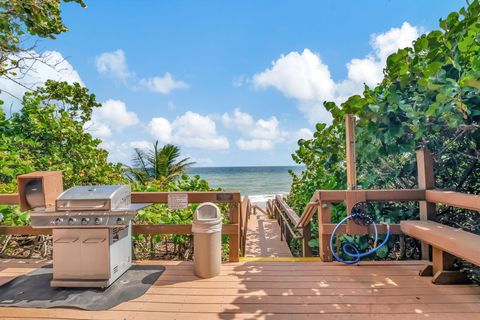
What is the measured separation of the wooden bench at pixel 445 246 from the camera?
1.95 metres

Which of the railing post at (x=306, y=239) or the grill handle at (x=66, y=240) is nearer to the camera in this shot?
the grill handle at (x=66, y=240)

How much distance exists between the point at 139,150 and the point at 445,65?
33.4 ft

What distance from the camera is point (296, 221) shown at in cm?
430

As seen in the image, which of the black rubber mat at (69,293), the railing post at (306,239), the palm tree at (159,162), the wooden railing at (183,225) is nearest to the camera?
the black rubber mat at (69,293)

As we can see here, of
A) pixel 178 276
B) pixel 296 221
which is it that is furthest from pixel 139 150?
pixel 178 276

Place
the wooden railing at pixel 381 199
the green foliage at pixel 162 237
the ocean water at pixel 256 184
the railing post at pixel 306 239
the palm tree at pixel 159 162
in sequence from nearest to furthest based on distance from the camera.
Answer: the wooden railing at pixel 381 199 < the green foliage at pixel 162 237 < the railing post at pixel 306 239 < the palm tree at pixel 159 162 < the ocean water at pixel 256 184

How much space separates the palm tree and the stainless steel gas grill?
24.1 feet

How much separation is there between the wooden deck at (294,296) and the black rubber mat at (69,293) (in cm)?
8

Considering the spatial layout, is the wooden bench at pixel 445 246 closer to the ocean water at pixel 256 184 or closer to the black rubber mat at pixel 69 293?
the black rubber mat at pixel 69 293

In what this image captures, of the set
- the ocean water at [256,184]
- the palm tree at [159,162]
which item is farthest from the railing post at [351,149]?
the ocean water at [256,184]

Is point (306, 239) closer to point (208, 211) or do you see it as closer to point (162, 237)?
point (208, 211)

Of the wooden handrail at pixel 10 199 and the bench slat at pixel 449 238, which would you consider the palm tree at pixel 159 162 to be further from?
the bench slat at pixel 449 238

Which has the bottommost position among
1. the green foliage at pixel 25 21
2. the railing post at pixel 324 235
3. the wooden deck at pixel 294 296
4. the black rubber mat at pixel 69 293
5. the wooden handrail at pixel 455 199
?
the wooden deck at pixel 294 296

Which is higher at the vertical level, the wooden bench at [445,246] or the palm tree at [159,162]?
the palm tree at [159,162]
